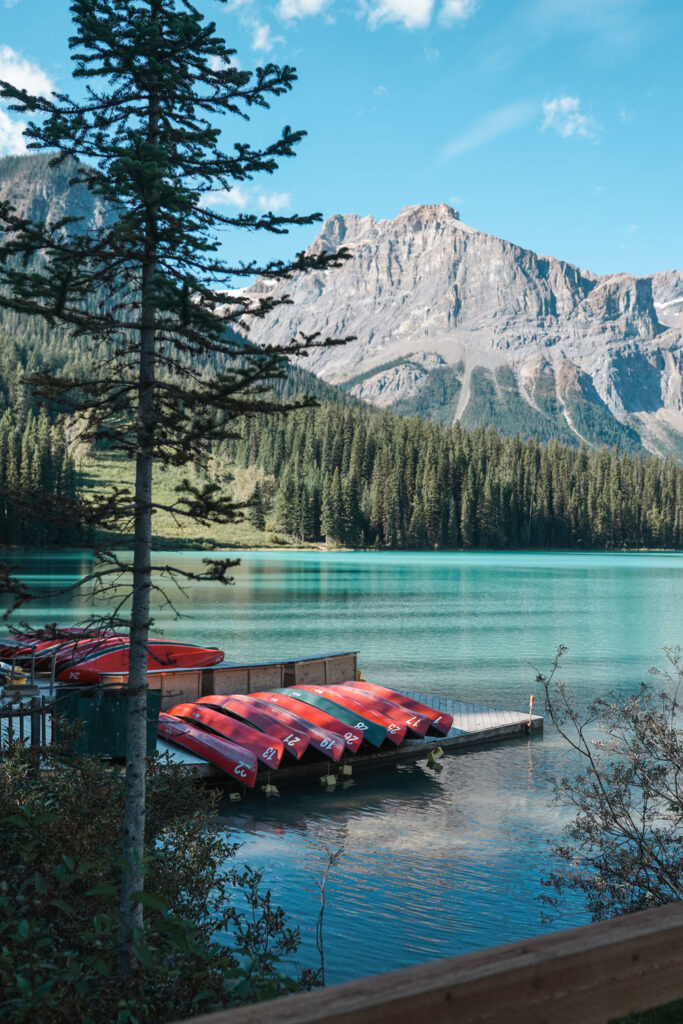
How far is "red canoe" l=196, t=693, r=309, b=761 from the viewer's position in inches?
834

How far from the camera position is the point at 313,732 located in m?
22.1

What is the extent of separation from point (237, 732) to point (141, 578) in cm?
1439

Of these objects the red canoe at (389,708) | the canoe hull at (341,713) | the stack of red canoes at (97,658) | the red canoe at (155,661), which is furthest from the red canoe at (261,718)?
the red canoe at (389,708)

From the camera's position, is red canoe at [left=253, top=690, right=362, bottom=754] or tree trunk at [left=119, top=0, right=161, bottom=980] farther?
red canoe at [left=253, top=690, right=362, bottom=754]

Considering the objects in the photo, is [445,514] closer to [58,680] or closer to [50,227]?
[58,680]

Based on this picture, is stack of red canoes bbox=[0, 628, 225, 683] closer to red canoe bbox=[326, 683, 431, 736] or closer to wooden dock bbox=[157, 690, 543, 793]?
wooden dock bbox=[157, 690, 543, 793]

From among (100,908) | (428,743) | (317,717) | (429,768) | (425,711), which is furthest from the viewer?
(425,711)

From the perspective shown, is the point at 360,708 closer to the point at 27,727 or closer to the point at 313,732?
the point at 313,732

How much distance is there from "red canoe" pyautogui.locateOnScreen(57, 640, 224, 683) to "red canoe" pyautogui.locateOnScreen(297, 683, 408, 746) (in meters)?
3.54

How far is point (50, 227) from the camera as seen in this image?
735cm

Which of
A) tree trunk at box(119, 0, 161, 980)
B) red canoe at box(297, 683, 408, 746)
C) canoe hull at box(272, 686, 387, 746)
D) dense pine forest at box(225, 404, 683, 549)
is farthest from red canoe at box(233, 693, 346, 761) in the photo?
dense pine forest at box(225, 404, 683, 549)

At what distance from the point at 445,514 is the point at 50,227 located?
146646 mm

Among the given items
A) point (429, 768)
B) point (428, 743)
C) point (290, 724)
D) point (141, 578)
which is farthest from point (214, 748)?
point (141, 578)

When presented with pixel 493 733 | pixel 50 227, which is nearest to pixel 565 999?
pixel 50 227
